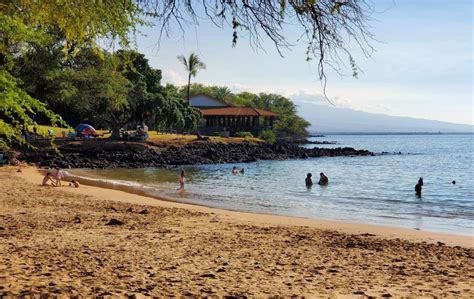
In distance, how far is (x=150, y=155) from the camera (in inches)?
1695

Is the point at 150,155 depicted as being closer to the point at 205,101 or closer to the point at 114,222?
the point at 114,222

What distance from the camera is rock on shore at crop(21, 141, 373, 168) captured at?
36.6 meters

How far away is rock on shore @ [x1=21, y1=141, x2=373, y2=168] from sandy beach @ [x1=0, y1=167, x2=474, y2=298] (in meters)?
24.1

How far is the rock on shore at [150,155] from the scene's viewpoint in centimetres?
3660

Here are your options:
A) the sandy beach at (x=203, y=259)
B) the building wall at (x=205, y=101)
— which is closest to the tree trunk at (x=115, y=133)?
the sandy beach at (x=203, y=259)

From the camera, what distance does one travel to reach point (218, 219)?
46.8 ft

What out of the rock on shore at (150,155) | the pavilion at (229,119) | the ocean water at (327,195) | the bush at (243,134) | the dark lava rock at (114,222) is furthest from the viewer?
the pavilion at (229,119)

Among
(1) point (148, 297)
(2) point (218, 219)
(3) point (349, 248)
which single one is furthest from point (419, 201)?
(1) point (148, 297)

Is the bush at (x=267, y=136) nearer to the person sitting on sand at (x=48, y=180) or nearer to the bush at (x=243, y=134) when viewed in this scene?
the bush at (x=243, y=134)

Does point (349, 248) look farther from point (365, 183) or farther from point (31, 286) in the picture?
point (365, 183)

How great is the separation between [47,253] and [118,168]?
1191 inches

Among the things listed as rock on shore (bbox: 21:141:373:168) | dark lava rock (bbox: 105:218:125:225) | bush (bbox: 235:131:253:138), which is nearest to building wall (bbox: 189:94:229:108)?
bush (bbox: 235:131:253:138)

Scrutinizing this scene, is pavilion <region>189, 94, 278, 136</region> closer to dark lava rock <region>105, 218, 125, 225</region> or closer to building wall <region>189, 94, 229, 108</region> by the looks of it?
building wall <region>189, 94, 229, 108</region>

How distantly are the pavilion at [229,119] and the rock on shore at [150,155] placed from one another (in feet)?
38.3
